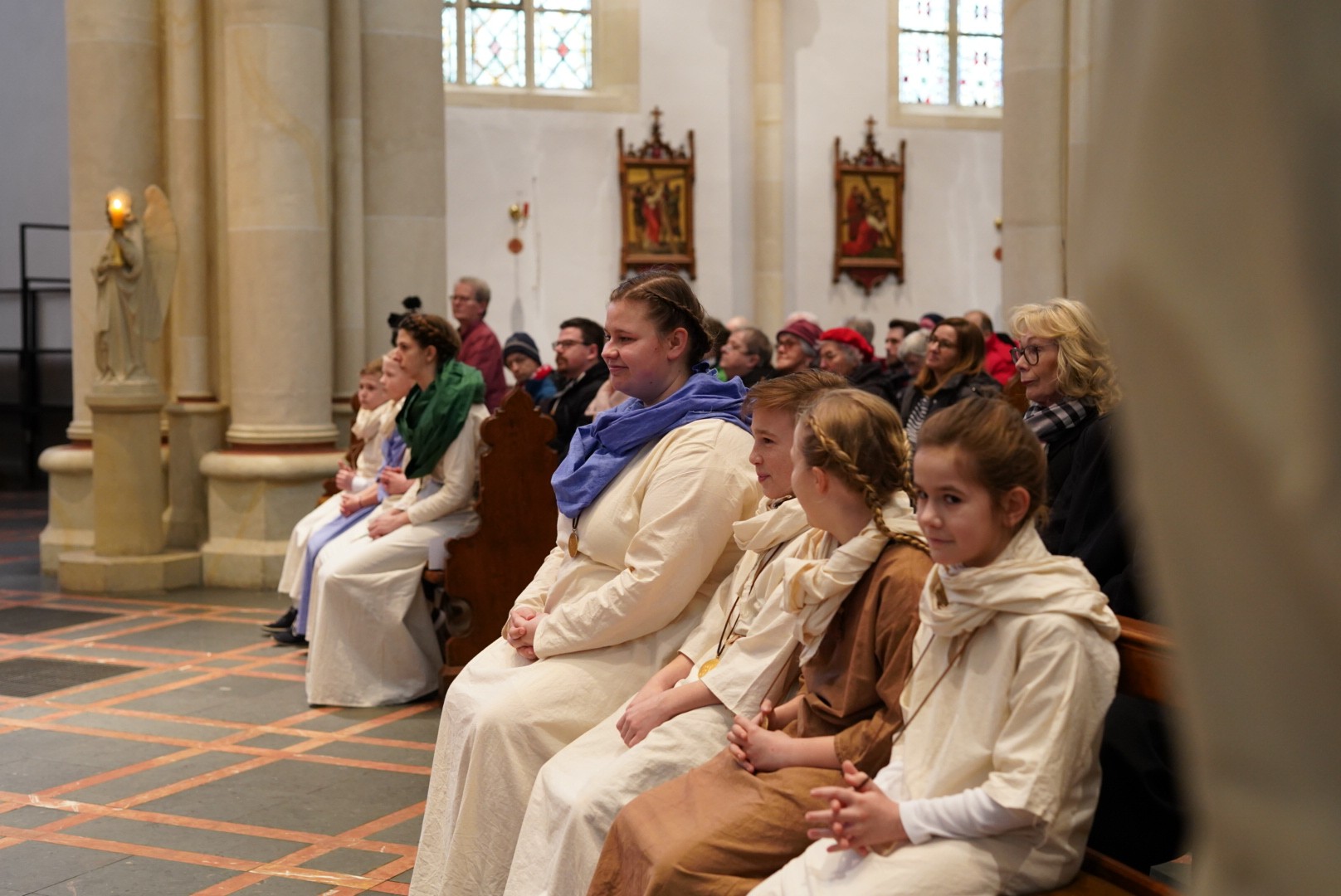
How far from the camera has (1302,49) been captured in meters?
A: 0.55

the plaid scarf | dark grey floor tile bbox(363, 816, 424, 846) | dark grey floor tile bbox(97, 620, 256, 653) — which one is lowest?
dark grey floor tile bbox(97, 620, 256, 653)

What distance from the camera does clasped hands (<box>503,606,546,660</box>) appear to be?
3893mm

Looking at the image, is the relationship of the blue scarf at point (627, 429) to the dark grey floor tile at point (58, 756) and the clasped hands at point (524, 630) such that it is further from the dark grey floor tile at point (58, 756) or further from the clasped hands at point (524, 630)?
the dark grey floor tile at point (58, 756)

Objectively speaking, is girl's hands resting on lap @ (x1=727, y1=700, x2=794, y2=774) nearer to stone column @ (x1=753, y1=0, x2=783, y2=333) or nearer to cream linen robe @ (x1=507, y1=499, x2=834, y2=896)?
cream linen robe @ (x1=507, y1=499, x2=834, y2=896)

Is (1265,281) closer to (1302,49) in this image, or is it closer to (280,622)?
(1302,49)

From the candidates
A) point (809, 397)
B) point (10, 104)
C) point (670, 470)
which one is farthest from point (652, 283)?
point (10, 104)

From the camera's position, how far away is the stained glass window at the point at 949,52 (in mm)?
17297

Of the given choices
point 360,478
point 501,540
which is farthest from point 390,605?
point 360,478

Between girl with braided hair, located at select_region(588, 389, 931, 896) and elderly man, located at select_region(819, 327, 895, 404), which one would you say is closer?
girl with braided hair, located at select_region(588, 389, 931, 896)

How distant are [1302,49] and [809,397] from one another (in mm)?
2460

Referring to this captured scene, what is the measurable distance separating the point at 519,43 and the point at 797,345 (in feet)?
29.9

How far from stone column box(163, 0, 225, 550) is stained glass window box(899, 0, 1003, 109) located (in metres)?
9.60

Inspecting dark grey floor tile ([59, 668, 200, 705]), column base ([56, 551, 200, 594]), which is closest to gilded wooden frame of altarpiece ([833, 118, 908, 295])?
column base ([56, 551, 200, 594])

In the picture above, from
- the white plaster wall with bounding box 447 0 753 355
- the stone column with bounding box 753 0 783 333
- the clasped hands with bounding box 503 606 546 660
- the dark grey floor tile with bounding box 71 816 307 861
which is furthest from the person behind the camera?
the stone column with bounding box 753 0 783 333
